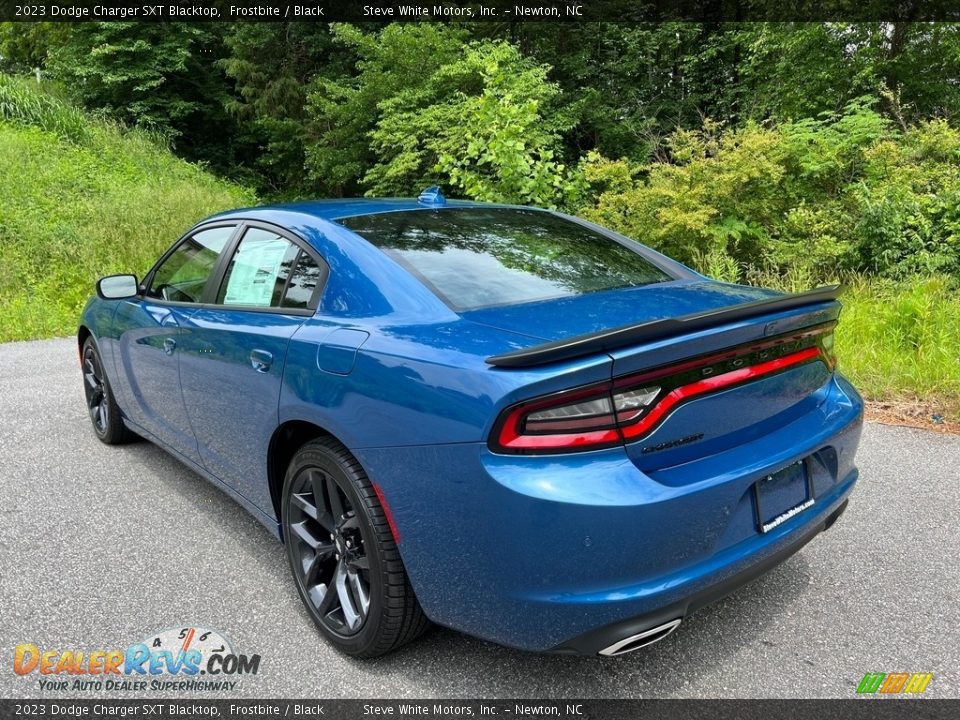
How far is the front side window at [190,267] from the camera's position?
313 centimetres

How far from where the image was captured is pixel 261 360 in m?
2.45

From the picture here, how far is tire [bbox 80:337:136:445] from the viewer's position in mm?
4129

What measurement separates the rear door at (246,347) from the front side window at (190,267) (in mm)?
173

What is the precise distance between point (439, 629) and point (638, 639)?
0.84 metres

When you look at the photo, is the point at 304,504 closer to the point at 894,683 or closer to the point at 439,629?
the point at 439,629

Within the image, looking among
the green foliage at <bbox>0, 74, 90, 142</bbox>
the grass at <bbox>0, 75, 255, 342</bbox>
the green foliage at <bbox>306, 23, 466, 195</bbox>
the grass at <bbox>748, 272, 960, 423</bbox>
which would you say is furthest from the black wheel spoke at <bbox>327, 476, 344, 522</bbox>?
the green foliage at <bbox>0, 74, 90, 142</bbox>

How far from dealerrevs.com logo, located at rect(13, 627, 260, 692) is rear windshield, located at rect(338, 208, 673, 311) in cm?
140

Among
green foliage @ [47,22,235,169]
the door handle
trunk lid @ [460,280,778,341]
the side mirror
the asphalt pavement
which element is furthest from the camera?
green foliage @ [47,22,235,169]

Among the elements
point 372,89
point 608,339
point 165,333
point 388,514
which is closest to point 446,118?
point 372,89

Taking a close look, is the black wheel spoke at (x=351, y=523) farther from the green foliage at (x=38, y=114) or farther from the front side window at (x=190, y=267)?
the green foliage at (x=38, y=114)

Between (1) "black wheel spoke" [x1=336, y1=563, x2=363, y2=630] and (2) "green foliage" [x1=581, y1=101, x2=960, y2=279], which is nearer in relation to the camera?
(1) "black wheel spoke" [x1=336, y1=563, x2=363, y2=630]

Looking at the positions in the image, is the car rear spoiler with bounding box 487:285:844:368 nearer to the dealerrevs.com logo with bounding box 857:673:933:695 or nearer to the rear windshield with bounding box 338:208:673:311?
the rear windshield with bounding box 338:208:673:311

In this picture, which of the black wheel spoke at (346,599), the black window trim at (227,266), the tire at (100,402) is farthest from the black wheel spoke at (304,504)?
the tire at (100,402)

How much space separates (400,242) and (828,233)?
7086 mm
